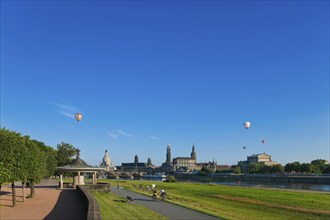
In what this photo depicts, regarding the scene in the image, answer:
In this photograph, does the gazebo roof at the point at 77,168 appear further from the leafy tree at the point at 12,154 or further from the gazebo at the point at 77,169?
the leafy tree at the point at 12,154

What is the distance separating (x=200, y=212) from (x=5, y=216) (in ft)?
50.8

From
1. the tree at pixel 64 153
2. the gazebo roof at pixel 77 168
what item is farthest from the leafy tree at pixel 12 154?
the tree at pixel 64 153

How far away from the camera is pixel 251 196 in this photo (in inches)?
2119

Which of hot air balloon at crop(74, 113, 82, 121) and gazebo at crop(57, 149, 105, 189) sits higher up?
hot air balloon at crop(74, 113, 82, 121)

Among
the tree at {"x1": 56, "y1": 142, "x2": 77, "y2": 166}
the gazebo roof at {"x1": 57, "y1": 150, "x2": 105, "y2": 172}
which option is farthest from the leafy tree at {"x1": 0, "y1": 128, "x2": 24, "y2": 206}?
the tree at {"x1": 56, "y1": 142, "x2": 77, "y2": 166}

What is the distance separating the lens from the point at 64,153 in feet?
364

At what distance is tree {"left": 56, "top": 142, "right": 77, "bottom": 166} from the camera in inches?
4294

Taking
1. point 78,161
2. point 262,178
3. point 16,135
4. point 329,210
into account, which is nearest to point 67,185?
point 78,161

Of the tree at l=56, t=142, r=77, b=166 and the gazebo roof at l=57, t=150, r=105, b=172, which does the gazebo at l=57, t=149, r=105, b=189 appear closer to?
the gazebo roof at l=57, t=150, r=105, b=172

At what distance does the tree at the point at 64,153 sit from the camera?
4294 inches

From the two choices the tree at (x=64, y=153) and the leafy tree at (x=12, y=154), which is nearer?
the leafy tree at (x=12, y=154)

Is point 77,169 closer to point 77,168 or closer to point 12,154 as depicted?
point 77,168

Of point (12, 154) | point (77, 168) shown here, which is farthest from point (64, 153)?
point (12, 154)

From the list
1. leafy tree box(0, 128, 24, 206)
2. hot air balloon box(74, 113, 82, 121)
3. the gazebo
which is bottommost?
the gazebo
